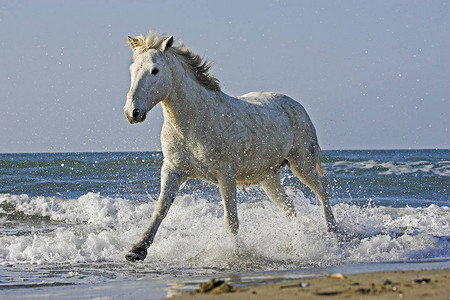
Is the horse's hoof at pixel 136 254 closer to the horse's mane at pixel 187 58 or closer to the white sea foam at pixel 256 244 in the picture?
the white sea foam at pixel 256 244

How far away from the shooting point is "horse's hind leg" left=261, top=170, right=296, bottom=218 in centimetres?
841

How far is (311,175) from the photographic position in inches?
331

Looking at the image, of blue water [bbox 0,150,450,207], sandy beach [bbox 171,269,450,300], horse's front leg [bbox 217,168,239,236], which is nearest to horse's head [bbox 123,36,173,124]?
horse's front leg [bbox 217,168,239,236]

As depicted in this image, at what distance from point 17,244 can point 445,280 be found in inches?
203

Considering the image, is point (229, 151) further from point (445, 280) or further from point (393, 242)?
point (445, 280)

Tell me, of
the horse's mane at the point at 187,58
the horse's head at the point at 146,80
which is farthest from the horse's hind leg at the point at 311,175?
the horse's head at the point at 146,80

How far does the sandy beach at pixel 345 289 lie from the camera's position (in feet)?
12.0

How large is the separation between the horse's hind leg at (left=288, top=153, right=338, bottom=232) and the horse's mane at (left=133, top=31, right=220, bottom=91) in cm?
168

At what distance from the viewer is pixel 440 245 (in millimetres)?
Answer: 7812

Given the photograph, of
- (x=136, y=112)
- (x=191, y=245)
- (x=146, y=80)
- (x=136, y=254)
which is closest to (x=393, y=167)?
(x=191, y=245)

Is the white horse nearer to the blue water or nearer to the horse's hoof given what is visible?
the horse's hoof

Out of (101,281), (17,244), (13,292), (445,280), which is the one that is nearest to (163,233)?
(17,244)

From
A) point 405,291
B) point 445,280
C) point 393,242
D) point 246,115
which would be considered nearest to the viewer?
point 405,291

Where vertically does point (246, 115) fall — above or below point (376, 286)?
above
